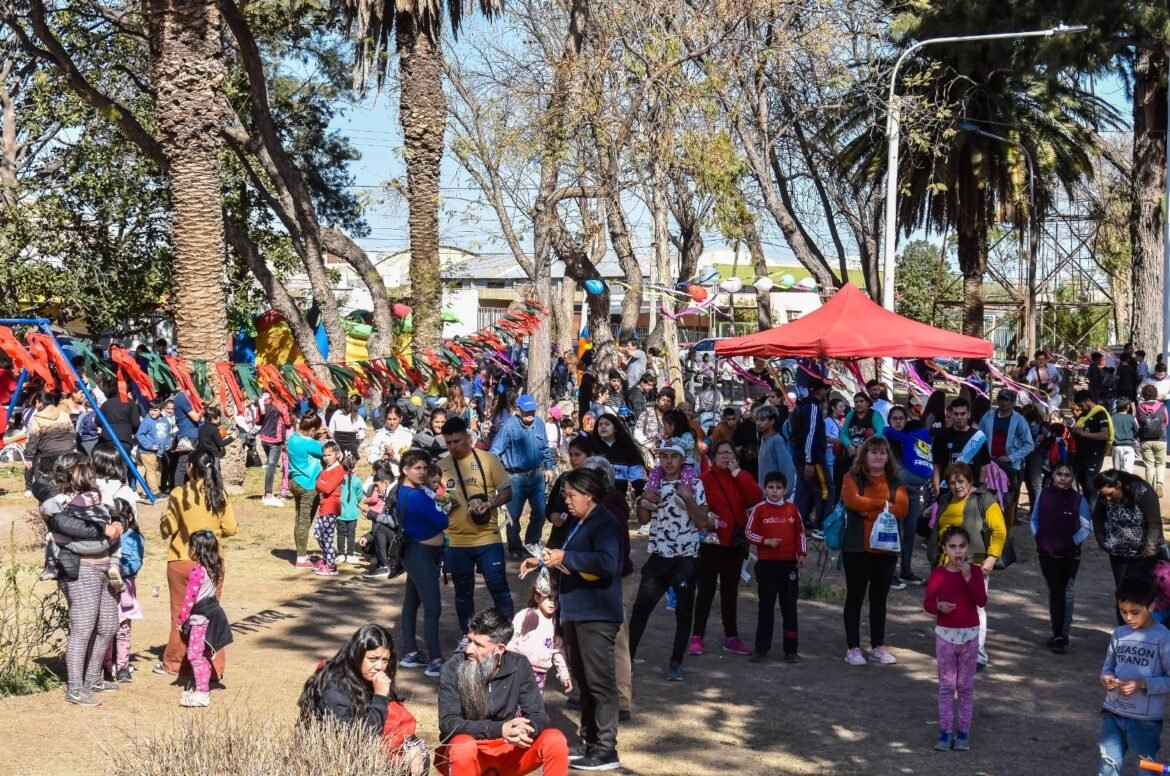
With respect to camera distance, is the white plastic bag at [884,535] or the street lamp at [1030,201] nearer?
the white plastic bag at [884,535]

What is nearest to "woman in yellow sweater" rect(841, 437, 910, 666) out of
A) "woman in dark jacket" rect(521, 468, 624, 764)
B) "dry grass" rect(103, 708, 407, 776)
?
"woman in dark jacket" rect(521, 468, 624, 764)

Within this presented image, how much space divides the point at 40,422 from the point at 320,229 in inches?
400

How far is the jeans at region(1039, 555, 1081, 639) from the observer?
9922 millimetres

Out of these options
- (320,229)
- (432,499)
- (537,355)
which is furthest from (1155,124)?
(432,499)

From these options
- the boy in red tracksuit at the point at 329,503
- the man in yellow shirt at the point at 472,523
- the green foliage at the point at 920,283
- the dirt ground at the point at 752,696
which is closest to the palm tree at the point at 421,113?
the boy in red tracksuit at the point at 329,503

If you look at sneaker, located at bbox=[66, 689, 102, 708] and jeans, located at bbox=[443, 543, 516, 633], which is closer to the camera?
sneaker, located at bbox=[66, 689, 102, 708]

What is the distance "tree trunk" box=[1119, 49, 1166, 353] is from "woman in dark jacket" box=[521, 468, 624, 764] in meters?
22.8

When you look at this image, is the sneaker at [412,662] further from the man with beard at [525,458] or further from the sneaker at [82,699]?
the man with beard at [525,458]

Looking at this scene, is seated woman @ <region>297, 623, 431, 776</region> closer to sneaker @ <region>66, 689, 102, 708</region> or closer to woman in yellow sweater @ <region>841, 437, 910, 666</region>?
sneaker @ <region>66, 689, 102, 708</region>

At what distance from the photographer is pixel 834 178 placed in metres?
29.0

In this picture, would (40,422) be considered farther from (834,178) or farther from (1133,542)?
(834,178)

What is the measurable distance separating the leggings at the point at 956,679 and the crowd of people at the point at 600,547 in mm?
13

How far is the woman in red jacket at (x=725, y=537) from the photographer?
9.48m

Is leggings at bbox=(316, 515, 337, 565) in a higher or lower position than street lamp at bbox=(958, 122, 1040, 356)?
lower
